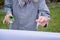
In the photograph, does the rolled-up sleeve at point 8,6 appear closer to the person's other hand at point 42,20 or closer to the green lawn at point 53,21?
the green lawn at point 53,21

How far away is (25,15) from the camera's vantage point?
5.60 ft

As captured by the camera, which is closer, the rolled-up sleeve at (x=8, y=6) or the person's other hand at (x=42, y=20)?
the person's other hand at (x=42, y=20)

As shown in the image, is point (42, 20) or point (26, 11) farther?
point (26, 11)

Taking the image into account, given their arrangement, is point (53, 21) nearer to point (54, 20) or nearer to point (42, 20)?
point (54, 20)

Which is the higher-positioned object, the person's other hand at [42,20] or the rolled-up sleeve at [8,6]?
the rolled-up sleeve at [8,6]

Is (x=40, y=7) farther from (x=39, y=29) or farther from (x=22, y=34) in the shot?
(x=22, y=34)

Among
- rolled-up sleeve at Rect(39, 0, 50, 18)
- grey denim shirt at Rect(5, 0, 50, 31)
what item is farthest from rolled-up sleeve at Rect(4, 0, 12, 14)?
rolled-up sleeve at Rect(39, 0, 50, 18)

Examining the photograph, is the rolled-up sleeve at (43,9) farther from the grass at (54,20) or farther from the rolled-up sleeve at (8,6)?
the rolled-up sleeve at (8,6)

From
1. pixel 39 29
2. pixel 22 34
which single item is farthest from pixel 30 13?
pixel 22 34

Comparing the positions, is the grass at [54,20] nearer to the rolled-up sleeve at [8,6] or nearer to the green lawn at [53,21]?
the green lawn at [53,21]

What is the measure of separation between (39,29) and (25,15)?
164mm

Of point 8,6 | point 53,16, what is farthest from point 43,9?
point 8,6

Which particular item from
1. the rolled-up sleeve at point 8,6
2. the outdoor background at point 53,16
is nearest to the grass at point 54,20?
the outdoor background at point 53,16

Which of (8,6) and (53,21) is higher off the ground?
(8,6)
